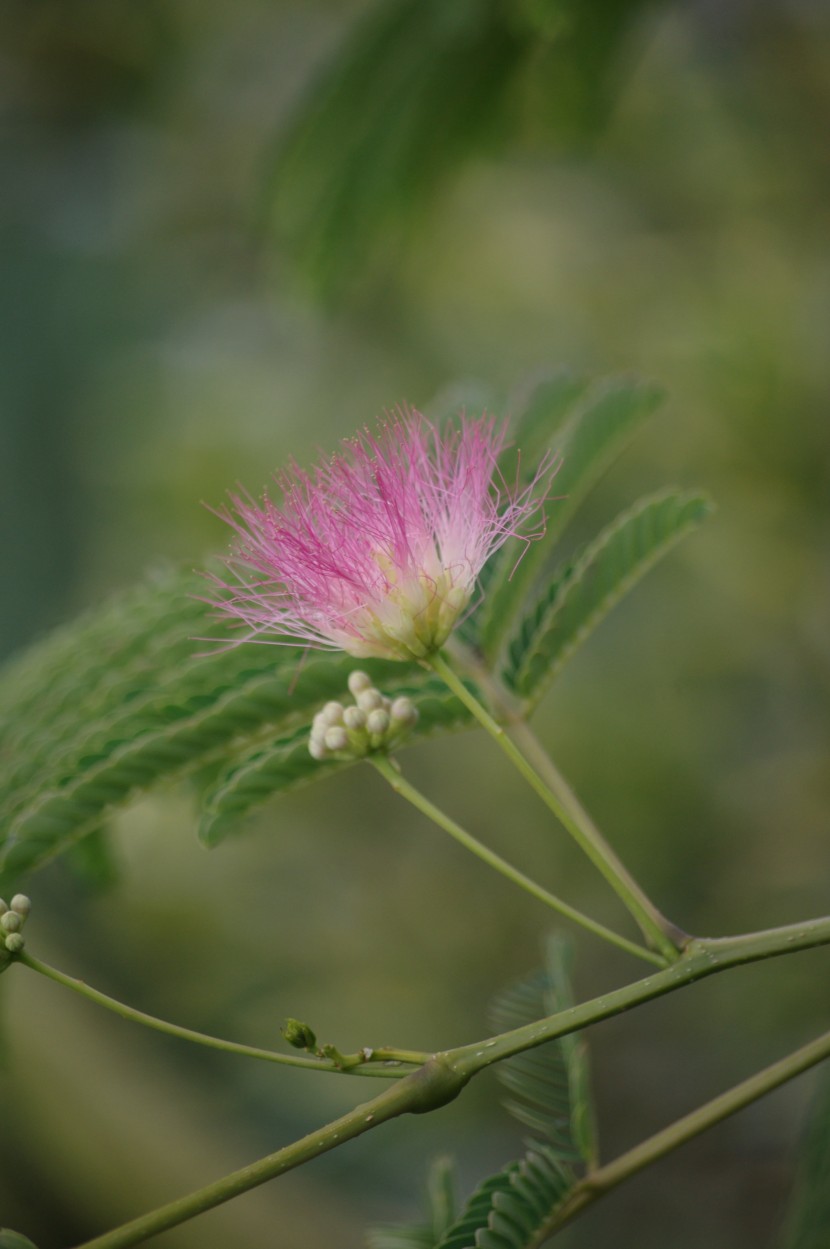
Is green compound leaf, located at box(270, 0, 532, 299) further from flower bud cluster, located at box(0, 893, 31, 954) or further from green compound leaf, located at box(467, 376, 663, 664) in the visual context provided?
flower bud cluster, located at box(0, 893, 31, 954)

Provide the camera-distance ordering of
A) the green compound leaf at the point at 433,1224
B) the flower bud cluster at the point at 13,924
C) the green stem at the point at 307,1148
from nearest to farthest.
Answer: the green stem at the point at 307,1148
the flower bud cluster at the point at 13,924
the green compound leaf at the point at 433,1224

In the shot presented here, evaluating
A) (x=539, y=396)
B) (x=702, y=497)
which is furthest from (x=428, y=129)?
(x=702, y=497)

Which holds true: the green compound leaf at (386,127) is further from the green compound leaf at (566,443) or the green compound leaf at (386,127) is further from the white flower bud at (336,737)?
the white flower bud at (336,737)

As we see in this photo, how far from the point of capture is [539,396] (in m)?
1.38

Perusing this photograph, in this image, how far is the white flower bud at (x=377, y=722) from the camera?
0.93 meters

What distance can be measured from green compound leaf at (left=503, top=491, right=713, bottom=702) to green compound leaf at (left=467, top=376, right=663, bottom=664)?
0.04m

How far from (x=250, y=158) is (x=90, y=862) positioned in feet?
9.75

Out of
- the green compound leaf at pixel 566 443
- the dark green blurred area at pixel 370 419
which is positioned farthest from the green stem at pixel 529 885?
the dark green blurred area at pixel 370 419

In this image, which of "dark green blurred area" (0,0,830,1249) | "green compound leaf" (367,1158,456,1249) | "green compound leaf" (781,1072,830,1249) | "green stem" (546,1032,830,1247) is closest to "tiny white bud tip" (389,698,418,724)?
"green stem" (546,1032,830,1247)

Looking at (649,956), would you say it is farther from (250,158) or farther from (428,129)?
(250,158)

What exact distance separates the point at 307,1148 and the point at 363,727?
1.09 feet

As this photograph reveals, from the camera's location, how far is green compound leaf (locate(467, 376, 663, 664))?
121 cm

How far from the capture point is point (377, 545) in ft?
3.32

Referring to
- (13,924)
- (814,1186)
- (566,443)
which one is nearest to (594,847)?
(13,924)
